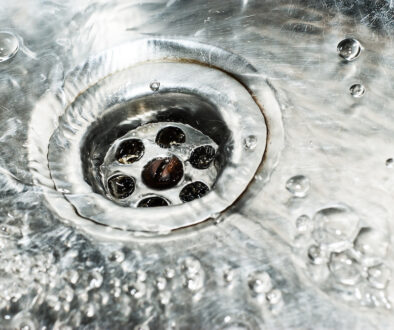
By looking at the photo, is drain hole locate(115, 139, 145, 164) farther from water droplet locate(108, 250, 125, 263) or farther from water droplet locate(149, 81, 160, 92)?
water droplet locate(108, 250, 125, 263)

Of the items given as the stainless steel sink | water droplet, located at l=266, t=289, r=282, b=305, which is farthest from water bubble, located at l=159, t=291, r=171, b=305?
water droplet, located at l=266, t=289, r=282, b=305

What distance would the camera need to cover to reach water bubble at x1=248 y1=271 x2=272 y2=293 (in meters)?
0.64

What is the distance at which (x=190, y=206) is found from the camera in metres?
0.73

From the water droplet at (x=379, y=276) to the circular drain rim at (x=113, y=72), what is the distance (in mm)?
189

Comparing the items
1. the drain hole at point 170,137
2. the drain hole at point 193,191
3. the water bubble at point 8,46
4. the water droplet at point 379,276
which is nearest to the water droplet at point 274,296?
the water droplet at point 379,276

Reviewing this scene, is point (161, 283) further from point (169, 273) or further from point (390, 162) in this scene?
point (390, 162)

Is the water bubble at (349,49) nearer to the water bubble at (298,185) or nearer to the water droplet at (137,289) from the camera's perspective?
the water bubble at (298,185)

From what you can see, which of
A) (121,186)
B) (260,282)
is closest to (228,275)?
(260,282)

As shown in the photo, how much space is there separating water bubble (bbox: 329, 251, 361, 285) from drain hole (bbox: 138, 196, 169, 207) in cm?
26

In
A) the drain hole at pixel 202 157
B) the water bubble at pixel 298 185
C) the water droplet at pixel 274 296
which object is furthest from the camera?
the drain hole at pixel 202 157

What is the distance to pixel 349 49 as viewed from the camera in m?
0.87

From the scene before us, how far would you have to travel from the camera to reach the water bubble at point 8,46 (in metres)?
0.93

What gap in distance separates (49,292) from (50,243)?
0.07m

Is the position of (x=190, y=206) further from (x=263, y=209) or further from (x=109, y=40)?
(x=109, y=40)
